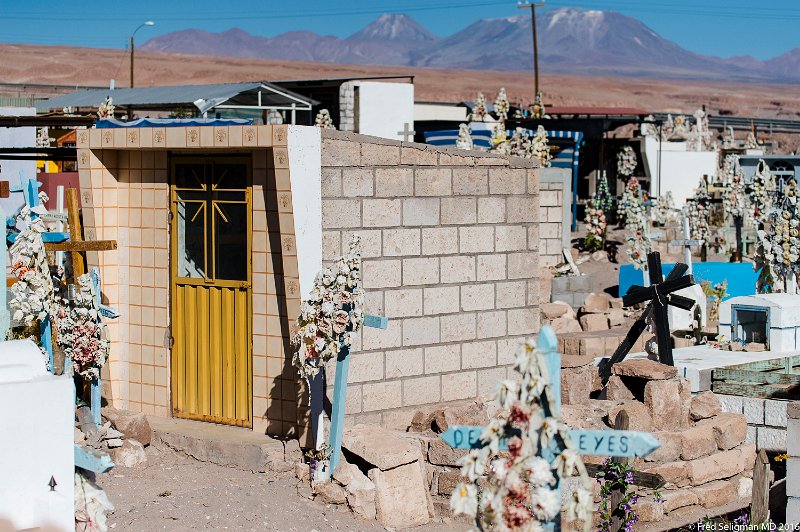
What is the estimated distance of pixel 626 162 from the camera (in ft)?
112

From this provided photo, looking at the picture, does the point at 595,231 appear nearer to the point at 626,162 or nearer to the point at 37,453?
the point at 626,162

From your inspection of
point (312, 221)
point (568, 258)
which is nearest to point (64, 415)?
point (312, 221)

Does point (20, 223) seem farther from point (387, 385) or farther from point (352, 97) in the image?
point (352, 97)

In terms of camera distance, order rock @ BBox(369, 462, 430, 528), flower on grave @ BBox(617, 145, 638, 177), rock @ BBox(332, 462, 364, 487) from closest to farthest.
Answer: rock @ BBox(369, 462, 430, 528) < rock @ BBox(332, 462, 364, 487) < flower on grave @ BBox(617, 145, 638, 177)

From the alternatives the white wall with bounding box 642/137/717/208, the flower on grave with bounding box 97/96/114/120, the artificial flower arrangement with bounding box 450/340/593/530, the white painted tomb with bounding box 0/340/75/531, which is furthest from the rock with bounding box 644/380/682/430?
the white wall with bounding box 642/137/717/208

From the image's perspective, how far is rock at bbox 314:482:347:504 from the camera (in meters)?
10.3

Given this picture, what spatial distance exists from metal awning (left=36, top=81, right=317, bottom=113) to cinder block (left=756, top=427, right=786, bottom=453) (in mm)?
13925

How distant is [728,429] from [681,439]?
684mm

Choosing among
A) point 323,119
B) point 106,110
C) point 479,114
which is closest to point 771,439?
point 323,119

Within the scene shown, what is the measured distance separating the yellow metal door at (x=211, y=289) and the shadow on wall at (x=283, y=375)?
1.07ft

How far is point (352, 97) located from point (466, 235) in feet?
63.6

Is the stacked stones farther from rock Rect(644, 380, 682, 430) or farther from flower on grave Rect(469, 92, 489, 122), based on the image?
flower on grave Rect(469, 92, 489, 122)

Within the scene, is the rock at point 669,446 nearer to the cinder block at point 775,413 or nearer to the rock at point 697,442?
the rock at point 697,442

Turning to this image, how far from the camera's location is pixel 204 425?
12.1 metres
